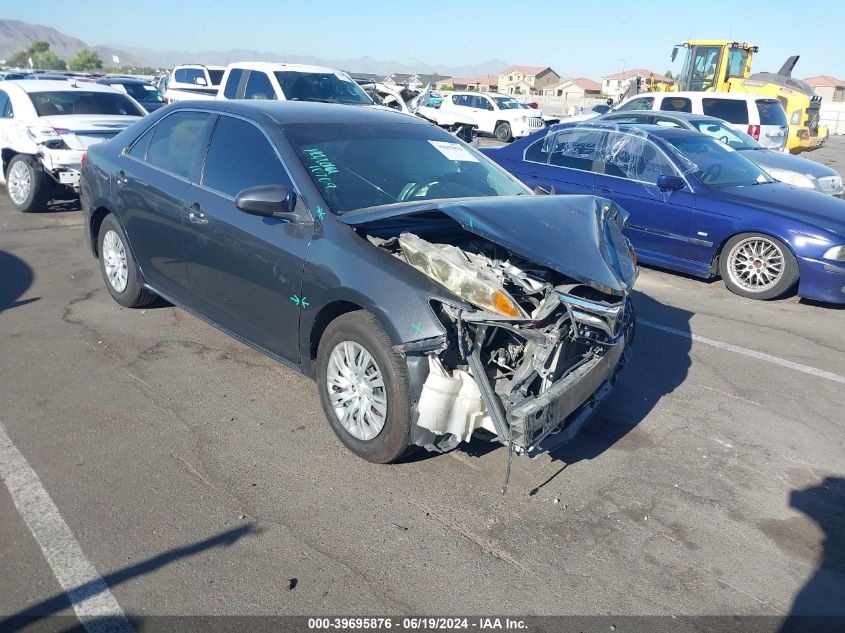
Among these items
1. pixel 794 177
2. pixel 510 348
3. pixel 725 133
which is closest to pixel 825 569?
pixel 510 348

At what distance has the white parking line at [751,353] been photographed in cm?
526

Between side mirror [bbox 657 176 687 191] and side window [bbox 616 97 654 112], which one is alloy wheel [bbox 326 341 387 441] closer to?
side mirror [bbox 657 176 687 191]

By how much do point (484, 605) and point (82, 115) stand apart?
31.0ft

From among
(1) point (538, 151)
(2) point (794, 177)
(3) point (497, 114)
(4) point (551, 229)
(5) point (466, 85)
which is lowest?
(3) point (497, 114)

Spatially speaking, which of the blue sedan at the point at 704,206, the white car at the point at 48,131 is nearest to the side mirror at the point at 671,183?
the blue sedan at the point at 704,206

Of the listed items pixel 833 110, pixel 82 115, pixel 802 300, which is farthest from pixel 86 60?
pixel 802 300

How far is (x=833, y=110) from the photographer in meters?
37.8

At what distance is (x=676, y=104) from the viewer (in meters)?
14.8

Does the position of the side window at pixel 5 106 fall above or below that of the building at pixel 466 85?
above

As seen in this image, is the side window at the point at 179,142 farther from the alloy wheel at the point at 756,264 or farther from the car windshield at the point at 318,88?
the car windshield at the point at 318,88

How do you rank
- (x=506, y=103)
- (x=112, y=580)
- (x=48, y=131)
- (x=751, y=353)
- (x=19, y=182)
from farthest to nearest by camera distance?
1. (x=506, y=103)
2. (x=19, y=182)
3. (x=48, y=131)
4. (x=751, y=353)
5. (x=112, y=580)

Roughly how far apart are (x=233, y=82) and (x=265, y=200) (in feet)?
31.1

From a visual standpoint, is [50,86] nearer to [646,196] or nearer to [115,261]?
[115,261]

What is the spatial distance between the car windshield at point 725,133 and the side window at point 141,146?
8.49 meters
